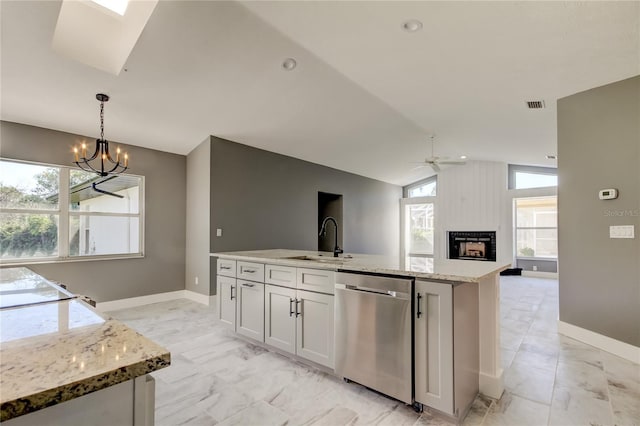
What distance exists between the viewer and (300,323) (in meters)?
2.63

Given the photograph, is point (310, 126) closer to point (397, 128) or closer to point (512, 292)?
point (397, 128)

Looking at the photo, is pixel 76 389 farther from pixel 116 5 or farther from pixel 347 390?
pixel 116 5

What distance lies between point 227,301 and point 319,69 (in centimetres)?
277

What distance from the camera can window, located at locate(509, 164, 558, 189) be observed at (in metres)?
7.32

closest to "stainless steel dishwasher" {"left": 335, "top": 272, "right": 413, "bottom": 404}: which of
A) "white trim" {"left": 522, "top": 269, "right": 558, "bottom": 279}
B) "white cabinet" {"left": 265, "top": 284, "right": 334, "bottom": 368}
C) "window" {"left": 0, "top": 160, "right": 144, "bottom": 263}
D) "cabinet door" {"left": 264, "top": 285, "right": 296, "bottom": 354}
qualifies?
"white cabinet" {"left": 265, "top": 284, "right": 334, "bottom": 368}

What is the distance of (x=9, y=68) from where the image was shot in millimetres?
2965

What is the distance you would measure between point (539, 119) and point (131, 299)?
253 inches

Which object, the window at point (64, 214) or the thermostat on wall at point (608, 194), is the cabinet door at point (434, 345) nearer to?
the thermostat on wall at point (608, 194)

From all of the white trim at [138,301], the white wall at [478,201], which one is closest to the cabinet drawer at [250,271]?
the white trim at [138,301]

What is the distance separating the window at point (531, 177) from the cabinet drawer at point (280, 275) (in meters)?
7.23

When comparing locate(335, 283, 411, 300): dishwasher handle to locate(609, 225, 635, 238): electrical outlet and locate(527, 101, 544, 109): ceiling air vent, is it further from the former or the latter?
locate(527, 101, 544, 109): ceiling air vent

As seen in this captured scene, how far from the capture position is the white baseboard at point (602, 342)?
2.85 m

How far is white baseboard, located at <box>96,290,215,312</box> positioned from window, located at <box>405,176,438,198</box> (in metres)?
7.07

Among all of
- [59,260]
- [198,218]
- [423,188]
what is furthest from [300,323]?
[423,188]
